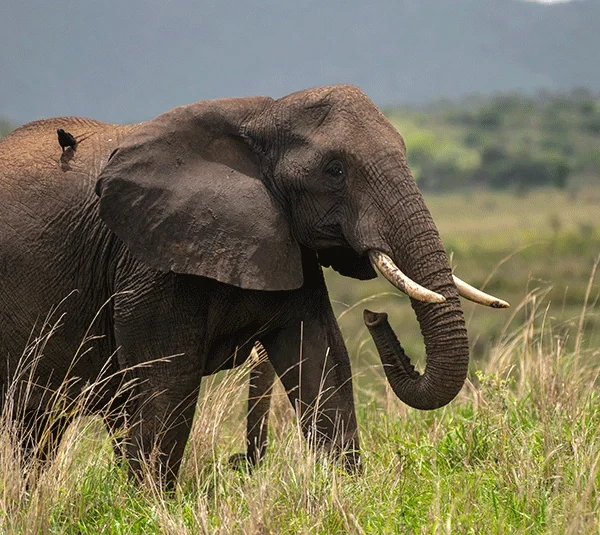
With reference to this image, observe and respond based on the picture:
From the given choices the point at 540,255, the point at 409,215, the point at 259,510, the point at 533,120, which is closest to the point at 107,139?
the point at 409,215

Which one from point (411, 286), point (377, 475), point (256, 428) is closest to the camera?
point (411, 286)

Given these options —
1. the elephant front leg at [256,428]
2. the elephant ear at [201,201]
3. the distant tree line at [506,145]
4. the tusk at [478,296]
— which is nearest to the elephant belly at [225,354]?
the elephant front leg at [256,428]

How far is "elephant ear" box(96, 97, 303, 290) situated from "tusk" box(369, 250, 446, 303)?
0.45 metres

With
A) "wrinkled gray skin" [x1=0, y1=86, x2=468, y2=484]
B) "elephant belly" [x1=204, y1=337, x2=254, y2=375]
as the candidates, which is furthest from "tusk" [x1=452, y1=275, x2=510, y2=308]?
"elephant belly" [x1=204, y1=337, x2=254, y2=375]

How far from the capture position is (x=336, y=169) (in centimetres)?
630

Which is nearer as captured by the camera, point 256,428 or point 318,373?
point 318,373

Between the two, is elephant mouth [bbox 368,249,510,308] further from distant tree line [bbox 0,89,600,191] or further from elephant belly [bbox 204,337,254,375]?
distant tree line [bbox 0,89,600,191]

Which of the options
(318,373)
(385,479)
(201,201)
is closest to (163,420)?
(318,373)

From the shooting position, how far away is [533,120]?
347ft

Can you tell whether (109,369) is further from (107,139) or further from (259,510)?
(259,510)

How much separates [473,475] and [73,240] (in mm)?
2278

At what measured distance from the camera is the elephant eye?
20.6ft

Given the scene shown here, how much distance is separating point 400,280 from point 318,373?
3.09 feet

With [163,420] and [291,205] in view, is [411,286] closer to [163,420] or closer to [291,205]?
[291,205]
